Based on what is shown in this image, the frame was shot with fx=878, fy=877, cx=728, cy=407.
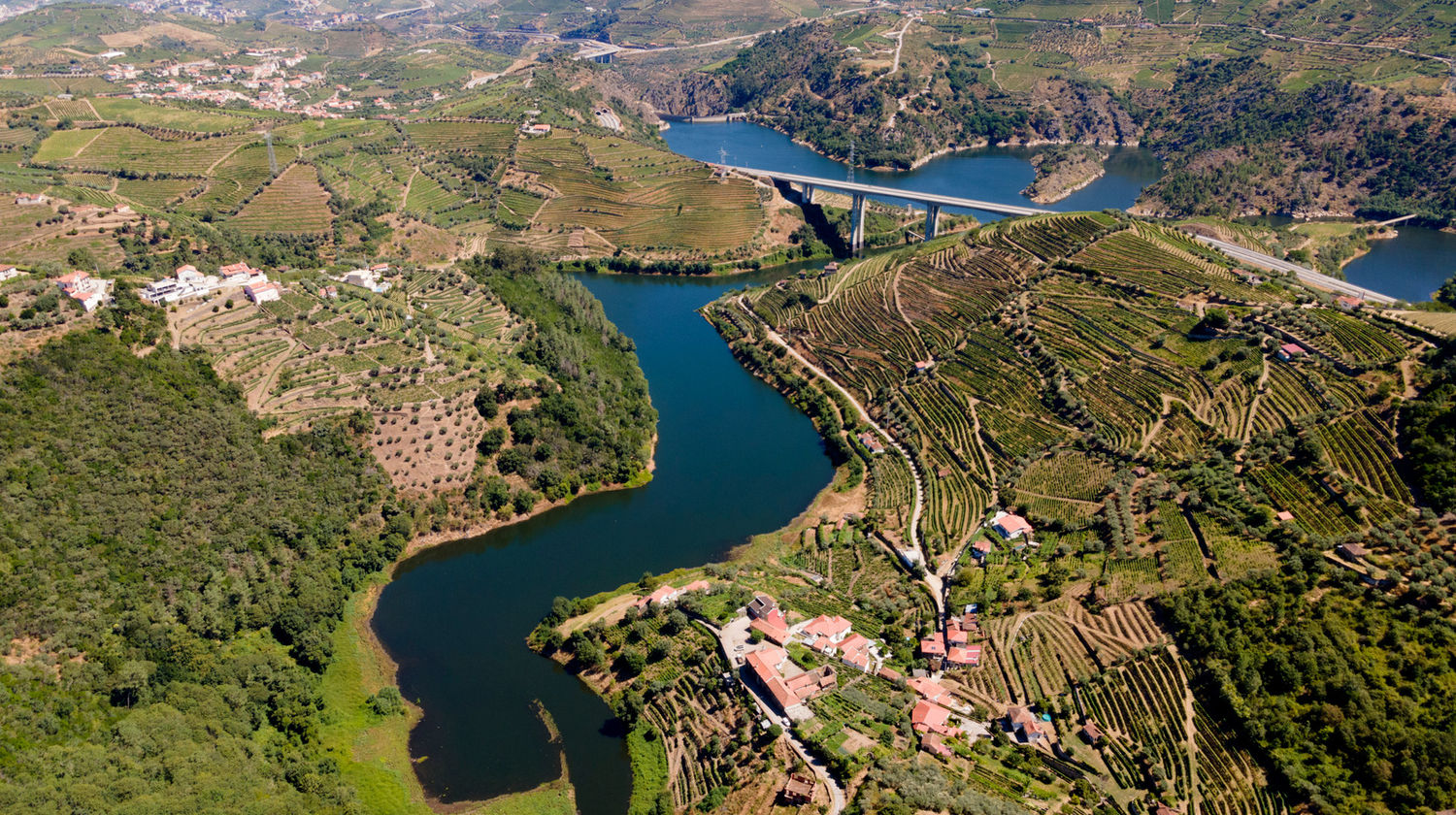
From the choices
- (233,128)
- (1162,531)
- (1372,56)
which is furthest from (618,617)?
(1372,56)

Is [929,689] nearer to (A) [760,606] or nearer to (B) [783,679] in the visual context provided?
(B) [783,679]

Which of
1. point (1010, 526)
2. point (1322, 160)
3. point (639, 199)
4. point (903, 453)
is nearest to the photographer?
point (1010, 526)

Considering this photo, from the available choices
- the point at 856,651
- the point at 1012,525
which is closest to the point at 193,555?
the point at 856,651

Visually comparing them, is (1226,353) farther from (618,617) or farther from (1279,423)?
(618,617)

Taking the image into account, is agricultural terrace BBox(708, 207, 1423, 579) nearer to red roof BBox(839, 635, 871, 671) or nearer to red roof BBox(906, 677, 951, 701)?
red roof BBox(839, 635, 871, 671)

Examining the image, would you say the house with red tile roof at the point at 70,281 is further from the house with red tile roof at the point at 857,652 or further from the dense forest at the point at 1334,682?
the dense forest at the point at 1334,682

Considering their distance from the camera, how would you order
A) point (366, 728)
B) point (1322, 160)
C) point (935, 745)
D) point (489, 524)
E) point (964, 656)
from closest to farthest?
point (935, 745), point (366, 728), point (964, 656), point (489, 524), point (1322, 160)

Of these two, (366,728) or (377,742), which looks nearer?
(377,742)

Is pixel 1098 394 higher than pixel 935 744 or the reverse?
higher
